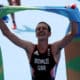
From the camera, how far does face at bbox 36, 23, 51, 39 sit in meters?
2.21

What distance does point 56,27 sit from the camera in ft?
11.1

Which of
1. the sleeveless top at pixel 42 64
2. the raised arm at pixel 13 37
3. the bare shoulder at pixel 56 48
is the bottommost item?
the sleeveless top at pixel 42 64

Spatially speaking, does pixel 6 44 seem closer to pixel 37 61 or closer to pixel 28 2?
pixel 28 2

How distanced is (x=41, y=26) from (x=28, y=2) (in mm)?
1511

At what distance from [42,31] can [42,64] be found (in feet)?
0.66

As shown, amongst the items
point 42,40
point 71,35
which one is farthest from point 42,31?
point 71,35

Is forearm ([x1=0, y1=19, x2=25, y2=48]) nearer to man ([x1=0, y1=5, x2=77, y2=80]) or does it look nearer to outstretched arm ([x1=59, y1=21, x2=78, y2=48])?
man ([x1=0, y1=5, x2=77, y2=80])

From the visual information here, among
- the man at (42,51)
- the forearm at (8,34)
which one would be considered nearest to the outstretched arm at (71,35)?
the man at (42,51)

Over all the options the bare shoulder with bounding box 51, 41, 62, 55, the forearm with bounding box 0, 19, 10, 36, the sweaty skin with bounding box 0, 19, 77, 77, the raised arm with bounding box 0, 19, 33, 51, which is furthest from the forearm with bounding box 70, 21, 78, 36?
the forearm with bounding box 0, 19, 10, 36

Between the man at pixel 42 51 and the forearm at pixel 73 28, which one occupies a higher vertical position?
the forearm at pixel 73 28

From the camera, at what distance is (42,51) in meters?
2.25

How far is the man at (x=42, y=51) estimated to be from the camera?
7.27 feet

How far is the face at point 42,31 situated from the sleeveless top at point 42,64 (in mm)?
91

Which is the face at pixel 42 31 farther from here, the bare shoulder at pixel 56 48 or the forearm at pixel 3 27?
the forearm at pixel 3 27
